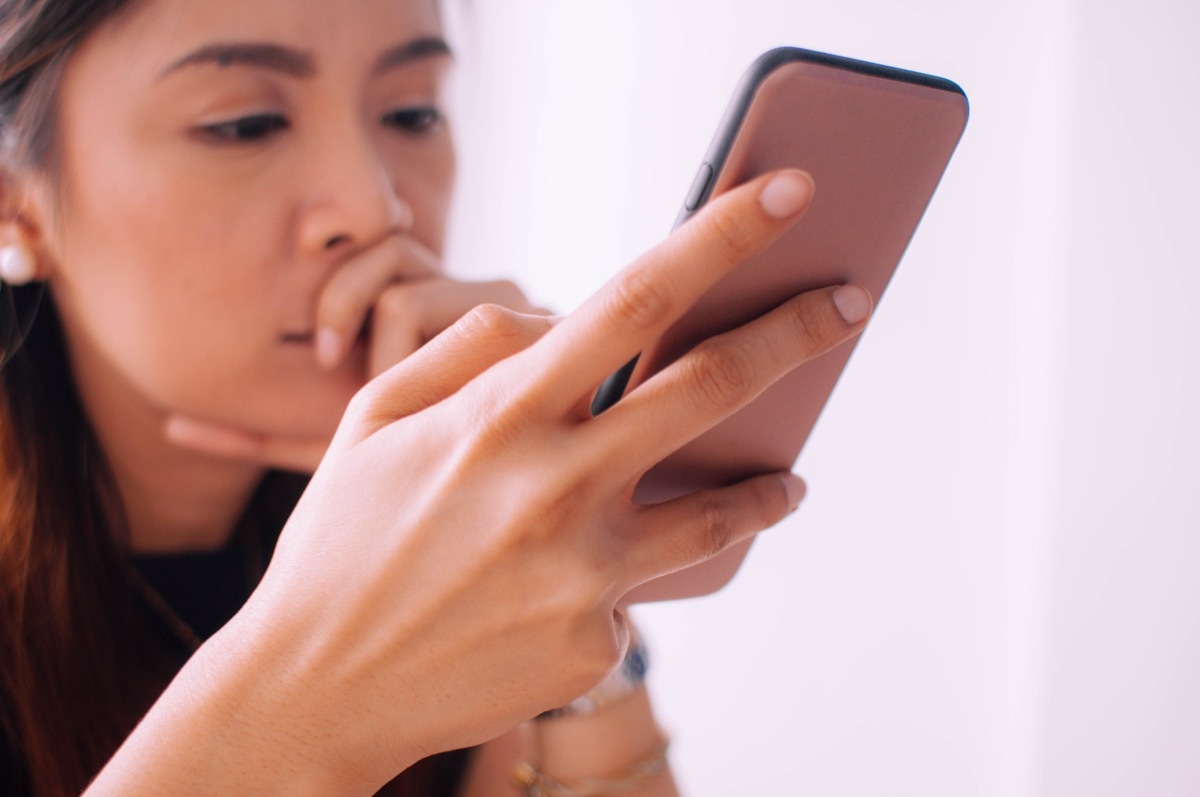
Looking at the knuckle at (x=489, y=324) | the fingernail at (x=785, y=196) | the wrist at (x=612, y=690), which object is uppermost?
the fingernail at (x=785, y=196)

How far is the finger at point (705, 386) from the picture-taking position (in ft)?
1.43

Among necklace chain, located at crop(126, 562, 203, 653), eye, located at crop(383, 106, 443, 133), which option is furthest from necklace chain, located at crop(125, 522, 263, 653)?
eye, located at crop(383, 106, 443, 133)

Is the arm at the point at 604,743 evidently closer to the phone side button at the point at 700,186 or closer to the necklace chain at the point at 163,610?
the necklace chain at the point at 163,610

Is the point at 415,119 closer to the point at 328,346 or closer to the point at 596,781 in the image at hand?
the point at 328,346

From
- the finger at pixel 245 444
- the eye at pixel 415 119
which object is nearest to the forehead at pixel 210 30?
the eye at pixel 415 119

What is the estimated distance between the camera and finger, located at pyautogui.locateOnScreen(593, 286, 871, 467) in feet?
1.43

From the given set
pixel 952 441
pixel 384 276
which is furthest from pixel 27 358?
pixel 952 441

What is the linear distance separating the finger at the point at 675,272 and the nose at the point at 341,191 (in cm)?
45

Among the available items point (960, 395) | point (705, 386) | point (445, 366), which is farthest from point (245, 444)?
point (960, 395)

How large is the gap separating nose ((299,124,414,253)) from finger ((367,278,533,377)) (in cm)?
8

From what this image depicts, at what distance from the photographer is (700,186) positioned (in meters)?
0.46

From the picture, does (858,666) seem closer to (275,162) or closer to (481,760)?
(481,760)

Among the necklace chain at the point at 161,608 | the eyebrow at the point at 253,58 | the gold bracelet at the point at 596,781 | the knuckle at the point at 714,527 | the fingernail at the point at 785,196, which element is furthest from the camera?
the necklace chain at the point at 161,608

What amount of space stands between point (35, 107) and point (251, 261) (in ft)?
0.70
